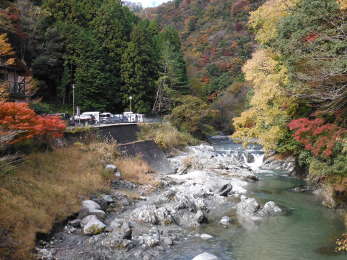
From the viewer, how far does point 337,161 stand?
11.6 m

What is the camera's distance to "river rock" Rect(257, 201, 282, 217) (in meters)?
12.9

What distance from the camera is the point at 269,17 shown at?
18297mm

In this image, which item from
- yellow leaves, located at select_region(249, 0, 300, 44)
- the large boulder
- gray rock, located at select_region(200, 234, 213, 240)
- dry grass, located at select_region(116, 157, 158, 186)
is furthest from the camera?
dry grass, located at select_region(116, 157, 158, 186)

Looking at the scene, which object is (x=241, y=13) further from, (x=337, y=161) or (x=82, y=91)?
(x=337, y=161)

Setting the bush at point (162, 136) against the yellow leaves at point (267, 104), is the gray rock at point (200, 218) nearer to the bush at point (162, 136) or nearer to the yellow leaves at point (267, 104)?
the yellow leaves at point (267, 104)

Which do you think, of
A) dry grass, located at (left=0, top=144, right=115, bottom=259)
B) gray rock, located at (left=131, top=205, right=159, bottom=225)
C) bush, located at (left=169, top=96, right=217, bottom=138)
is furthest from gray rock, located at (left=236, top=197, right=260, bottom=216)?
bush, located at (left=169, top=96, right=217, bottom=138)

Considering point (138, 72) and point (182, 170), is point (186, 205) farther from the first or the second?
point (138, 72)

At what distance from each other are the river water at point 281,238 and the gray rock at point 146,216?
1.75 meters

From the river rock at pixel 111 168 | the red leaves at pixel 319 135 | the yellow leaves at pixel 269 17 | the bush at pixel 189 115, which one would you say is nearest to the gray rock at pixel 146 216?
the river rock at pixel 111 168

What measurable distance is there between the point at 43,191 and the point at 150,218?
159 inches

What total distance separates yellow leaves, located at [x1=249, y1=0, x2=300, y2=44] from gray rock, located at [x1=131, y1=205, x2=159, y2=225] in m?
11.3

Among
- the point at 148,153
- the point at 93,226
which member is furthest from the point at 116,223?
the point at 148,153

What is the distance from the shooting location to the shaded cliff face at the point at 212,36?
60.8m

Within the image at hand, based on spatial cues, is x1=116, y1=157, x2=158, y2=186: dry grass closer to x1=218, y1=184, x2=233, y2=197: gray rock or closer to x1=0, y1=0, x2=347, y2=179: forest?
x1=218, y1=184, x2=233, y2=197: gray rock
